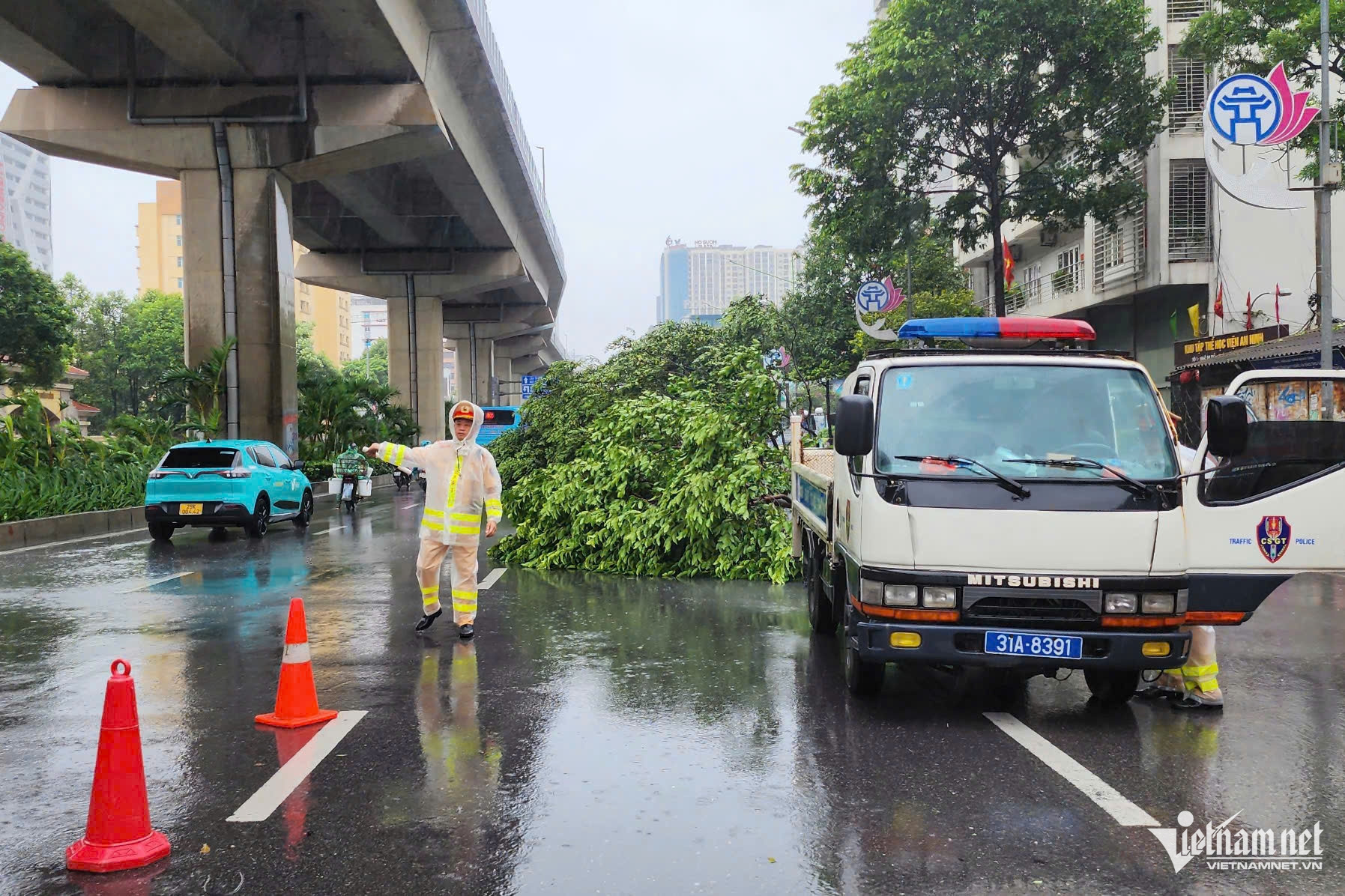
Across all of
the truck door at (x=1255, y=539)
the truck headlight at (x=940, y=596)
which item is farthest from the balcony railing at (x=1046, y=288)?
the truck headlight at (x=940, y=596)

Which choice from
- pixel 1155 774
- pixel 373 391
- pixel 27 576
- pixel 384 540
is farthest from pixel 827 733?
pixel 373 391

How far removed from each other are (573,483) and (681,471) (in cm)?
142

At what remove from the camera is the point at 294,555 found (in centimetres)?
1586

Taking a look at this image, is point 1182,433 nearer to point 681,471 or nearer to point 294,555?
point 681,471

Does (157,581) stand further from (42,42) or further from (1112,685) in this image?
(42,42)

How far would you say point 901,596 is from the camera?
6137mm

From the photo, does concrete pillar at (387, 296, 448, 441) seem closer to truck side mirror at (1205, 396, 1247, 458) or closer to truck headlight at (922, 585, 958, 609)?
truck headlight at (922, 585, 958, 609)

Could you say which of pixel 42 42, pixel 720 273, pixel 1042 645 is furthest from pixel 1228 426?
pixel 720 273

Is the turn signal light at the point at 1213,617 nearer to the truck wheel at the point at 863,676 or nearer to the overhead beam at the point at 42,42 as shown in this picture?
the truck wheel at the point at 863,676

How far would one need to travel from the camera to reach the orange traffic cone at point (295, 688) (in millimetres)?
6402

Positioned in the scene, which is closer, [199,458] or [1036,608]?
[1036,608]

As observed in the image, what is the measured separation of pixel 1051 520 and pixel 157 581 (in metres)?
10.3

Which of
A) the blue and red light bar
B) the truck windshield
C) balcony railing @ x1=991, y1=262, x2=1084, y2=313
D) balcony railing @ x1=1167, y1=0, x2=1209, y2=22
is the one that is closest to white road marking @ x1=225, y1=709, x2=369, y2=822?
the truck windshield

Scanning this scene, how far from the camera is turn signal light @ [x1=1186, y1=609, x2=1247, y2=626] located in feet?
20.7
